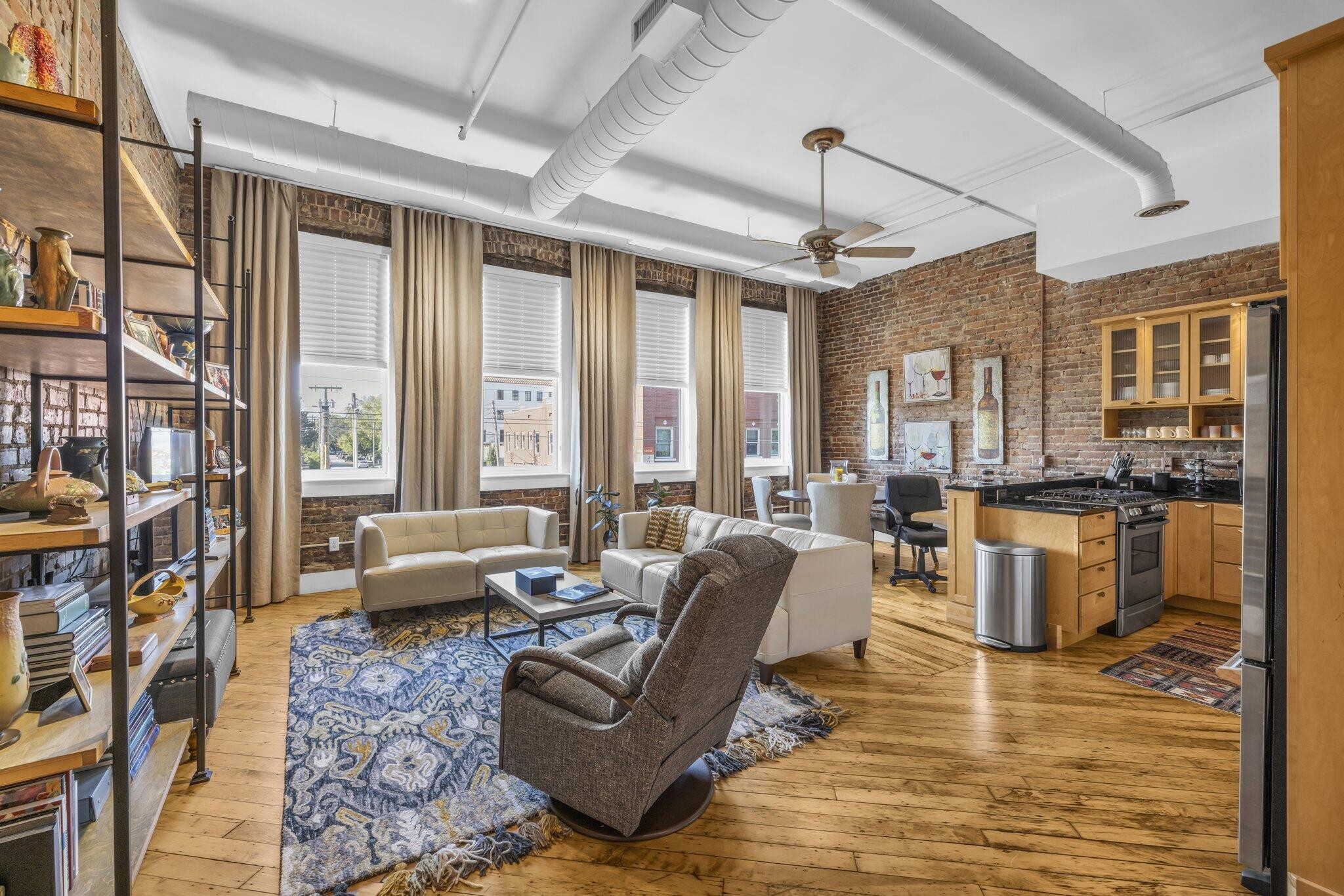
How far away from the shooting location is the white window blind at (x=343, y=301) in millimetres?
4863

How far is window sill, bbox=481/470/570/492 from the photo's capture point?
5.67 m

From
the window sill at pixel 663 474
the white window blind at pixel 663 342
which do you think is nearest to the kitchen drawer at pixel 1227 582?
the window sill at pixel 663 474

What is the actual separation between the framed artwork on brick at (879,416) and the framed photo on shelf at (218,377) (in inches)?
258

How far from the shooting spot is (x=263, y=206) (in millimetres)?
4559

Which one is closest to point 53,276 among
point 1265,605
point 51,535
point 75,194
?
point 75,194

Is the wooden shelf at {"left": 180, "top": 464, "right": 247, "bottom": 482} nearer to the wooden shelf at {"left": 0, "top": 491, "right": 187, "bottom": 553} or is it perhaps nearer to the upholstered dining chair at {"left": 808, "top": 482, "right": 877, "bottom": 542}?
the wooden shelf at {"left": 0, "top": 491, "right": 187, "bottom": 553}

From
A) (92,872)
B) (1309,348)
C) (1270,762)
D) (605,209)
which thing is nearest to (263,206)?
(605,209)

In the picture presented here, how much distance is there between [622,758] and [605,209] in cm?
419

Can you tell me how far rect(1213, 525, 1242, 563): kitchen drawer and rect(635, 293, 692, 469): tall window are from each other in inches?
185

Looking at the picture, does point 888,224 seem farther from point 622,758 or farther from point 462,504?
point 622,758

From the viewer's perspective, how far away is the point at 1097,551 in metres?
3.77

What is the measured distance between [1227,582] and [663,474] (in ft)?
16.0

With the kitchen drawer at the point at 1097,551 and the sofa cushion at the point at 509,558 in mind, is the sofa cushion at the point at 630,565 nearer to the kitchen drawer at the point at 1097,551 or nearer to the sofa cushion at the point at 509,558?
the sofa cushion at the point at 509,558

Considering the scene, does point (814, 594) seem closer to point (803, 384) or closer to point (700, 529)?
point (700, 529)
